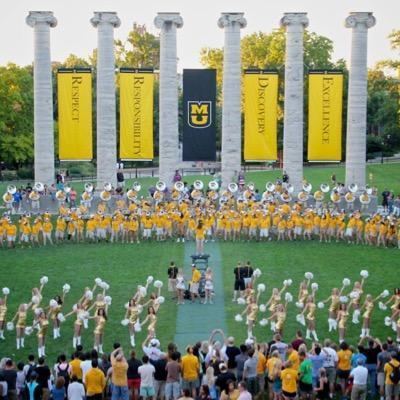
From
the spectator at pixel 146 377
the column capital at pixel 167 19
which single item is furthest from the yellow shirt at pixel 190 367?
the column capital at pixel 167 19

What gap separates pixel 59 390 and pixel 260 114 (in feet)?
98.4

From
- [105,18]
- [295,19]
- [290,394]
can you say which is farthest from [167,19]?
[290,394]

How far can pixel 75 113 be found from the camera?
4303 centimetres

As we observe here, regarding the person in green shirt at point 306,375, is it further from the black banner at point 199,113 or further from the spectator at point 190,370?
the black banner at point 199,113

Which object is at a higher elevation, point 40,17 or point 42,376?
point 40,17

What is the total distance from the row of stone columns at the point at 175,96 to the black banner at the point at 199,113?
130 cm

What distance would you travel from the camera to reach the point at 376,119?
75375 mm

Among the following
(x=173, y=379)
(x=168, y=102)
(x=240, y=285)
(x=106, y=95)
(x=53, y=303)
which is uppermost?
(x=106, y=95)

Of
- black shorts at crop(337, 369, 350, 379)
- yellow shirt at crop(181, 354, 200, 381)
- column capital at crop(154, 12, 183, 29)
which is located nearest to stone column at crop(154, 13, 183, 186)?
column capital at crop(154, 12, 183, 29)

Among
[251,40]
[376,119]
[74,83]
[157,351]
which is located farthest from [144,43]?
[157,351]

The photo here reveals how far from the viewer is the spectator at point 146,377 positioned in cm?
1636

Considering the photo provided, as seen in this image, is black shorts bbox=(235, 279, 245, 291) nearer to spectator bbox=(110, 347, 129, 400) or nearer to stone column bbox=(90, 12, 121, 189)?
spectator bbox=(110, 347, 129, 400)

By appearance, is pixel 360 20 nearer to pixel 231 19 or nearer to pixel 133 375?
pixel 231 19

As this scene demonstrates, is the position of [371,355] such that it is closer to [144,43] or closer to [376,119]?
[376,119]
